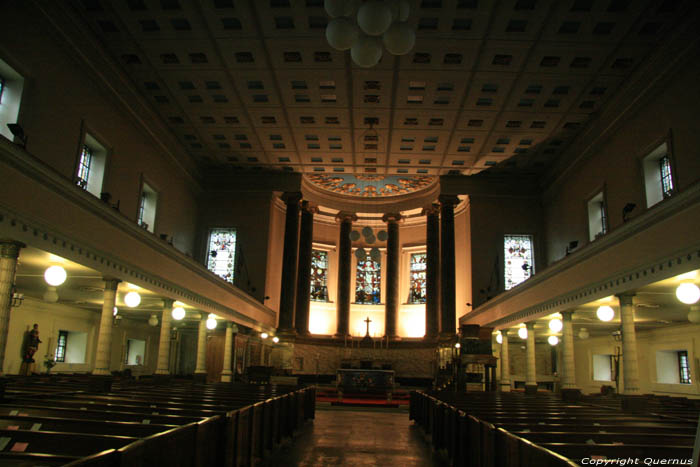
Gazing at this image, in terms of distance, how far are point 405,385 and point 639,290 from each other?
1798 centimetres

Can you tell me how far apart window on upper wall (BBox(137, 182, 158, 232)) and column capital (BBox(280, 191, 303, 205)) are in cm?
727

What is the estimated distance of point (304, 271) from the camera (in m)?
29.4

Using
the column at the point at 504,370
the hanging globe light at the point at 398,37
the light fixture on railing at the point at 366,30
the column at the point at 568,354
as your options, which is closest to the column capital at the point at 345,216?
the column at the point at 504,370

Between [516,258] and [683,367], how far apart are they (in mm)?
8780

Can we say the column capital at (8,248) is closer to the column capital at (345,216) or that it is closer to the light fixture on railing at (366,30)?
the light fixture on railing at (366,30)

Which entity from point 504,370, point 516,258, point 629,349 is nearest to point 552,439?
point 629,349

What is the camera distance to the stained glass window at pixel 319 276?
34.0 m

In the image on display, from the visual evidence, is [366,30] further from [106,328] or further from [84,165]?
[84,165]

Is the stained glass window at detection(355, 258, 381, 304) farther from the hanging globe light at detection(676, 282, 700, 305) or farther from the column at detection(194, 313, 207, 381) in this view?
the hanging globe light at detection(676, 282, 700, 305)

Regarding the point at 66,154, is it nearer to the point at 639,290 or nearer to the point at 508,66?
the point at 508,66

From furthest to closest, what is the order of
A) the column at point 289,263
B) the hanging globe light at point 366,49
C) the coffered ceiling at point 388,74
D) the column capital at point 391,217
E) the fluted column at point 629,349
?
the column capital at point 391,217
the column at point 289,263
the coffered ceiling at point 388,74
the fluted column at point 629,349
the hanging globe light at point 366,49

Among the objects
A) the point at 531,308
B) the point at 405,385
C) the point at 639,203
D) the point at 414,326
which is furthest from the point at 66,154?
the point at 414,326

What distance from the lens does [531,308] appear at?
18.3 meters

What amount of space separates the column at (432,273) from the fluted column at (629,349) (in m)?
16.2
